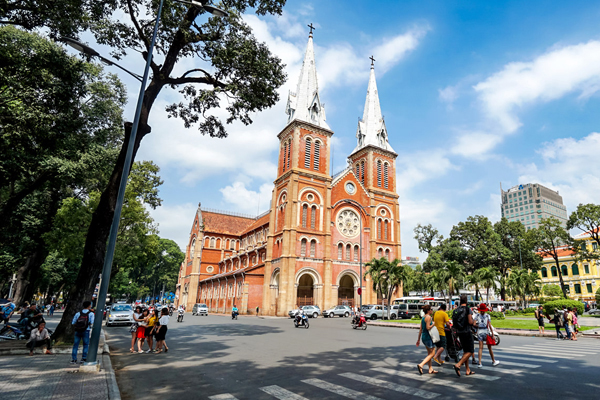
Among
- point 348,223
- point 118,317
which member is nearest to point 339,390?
point 118,317

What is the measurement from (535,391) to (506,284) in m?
46.2

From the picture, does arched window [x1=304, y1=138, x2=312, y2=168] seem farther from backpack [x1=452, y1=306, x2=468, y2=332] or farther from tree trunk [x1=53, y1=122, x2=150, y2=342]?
backpack [x1=452, y1=306, x2=468, y2=332]

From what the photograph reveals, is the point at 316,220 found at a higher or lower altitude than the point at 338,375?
higher

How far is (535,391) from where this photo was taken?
21.5 ft

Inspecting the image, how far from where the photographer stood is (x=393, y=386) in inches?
276

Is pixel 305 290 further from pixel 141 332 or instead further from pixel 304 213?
pixel 141 332

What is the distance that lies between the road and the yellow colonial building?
196 feet

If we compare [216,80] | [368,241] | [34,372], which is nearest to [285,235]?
[368,241]

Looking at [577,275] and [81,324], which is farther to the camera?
[577,275]

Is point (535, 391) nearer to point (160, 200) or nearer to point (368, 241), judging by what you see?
point (160, 200)

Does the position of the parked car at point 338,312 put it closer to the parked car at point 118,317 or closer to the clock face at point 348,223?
the clock face at point 348,223

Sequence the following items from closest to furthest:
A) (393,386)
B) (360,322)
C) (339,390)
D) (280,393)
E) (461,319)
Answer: (280,393)
(339,390)
(393,386)
(461,319)
(360,322)

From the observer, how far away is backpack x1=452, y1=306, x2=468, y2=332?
328 inches

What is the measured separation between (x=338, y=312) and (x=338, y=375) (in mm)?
31742
